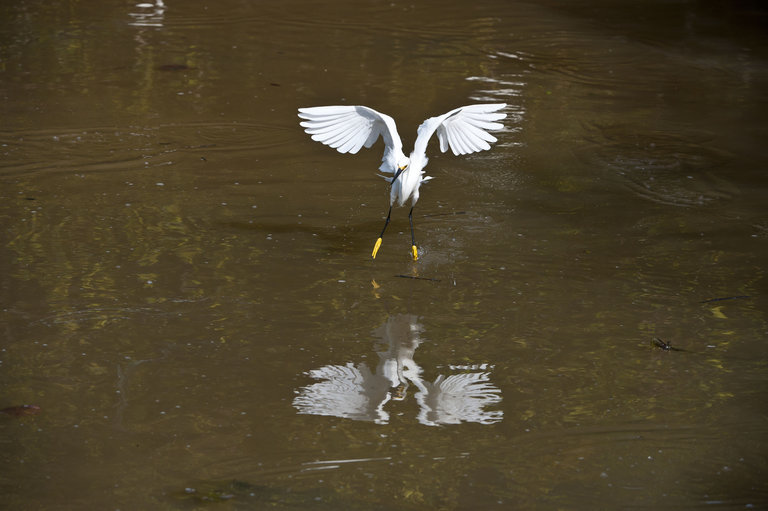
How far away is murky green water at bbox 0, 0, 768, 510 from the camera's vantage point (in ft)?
9.50

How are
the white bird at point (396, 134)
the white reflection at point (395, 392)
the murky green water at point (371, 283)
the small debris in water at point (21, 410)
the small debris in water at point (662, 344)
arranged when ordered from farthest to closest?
the white bird at point (396, 134) → the small debris in water at point (662, 344) → the white reflection at point (395, 392) → the small debris in water at point (21, 410) → the murky green water at point (371, 283)

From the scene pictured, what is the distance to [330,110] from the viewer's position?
4.43 meters

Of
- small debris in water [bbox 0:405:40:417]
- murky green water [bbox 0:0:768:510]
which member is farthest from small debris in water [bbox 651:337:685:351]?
small debris in water [bbox 0:405:40:417]

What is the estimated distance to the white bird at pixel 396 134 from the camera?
427cm

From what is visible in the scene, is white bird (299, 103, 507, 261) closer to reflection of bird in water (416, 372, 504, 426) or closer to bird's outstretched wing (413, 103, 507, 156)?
bird's outstretched wing (413, 103, 507, 156)

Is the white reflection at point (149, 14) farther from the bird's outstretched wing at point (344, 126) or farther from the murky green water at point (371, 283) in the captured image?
the bird's outstretched wing at point (344, 126)

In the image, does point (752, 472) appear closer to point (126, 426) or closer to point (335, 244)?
point (126, 426)

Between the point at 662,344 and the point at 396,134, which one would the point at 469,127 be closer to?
the point at 396,134

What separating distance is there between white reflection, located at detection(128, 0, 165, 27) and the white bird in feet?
13.1

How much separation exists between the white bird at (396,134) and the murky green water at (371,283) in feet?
1.24

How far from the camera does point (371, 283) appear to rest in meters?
4.18

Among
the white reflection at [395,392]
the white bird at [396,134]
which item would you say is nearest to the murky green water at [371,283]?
the white reflection at [395,392]

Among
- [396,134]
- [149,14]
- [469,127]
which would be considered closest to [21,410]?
[396,134]

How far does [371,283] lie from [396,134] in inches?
25.9
